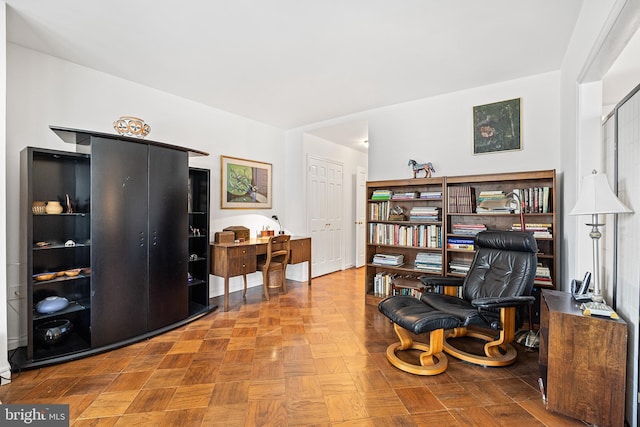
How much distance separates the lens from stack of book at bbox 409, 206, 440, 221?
356cm

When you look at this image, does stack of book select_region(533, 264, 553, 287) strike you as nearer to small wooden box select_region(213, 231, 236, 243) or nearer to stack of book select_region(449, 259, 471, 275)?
stack of book select_region(449, 259, 471, 275)

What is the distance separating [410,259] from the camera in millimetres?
3939

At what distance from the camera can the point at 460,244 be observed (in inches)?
132

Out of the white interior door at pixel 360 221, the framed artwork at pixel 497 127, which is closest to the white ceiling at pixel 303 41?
the framed artwork at pixel 497 127

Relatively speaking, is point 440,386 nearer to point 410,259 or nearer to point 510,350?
point 510,350

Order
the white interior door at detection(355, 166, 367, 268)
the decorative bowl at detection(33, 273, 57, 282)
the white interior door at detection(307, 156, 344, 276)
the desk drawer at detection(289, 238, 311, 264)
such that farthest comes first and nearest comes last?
the white interior door at detection(355, 166, 367, 268) < the white interior door at detection(307, 156, 344, 276) < the desk drawer at detection(289, 238, 311, 264) < the decorative bowl at detection(33, 273, 57, 282)

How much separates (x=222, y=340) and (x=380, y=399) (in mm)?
1582

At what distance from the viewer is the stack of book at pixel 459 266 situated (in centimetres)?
333

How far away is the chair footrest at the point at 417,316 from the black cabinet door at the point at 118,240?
223 centimetres

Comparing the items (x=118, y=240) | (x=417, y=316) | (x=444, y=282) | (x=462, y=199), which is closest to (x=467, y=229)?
(x=462, y=199)

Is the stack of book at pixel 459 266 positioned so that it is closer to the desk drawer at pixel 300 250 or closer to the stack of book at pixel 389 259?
the stack of book at pixel 389 259

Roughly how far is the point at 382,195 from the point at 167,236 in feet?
8.16

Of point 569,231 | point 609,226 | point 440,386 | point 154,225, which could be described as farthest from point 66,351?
point 569,231

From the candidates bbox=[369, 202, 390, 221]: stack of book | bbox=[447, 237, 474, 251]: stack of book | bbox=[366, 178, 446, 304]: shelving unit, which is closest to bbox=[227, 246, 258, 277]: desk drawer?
bbox=[366, 178, 446, 304]: shelving unit
